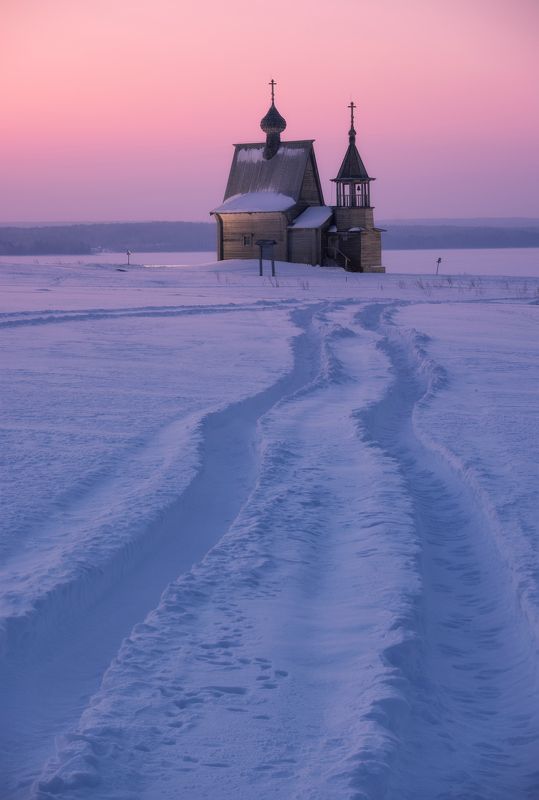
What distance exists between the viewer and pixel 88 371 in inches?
467

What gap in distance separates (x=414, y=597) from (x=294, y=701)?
1.20m

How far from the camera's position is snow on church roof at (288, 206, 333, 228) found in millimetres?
44928

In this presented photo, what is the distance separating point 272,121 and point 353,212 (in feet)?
21.0

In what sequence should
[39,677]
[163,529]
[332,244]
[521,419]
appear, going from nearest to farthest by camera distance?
[39,677] < [163,529] < [521,419] < [332,244]

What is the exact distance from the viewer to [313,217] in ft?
150

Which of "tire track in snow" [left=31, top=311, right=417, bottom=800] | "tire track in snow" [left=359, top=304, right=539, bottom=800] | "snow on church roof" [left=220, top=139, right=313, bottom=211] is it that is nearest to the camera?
"tire track in snow" [left=31, top=311, right=417, bottom=800]

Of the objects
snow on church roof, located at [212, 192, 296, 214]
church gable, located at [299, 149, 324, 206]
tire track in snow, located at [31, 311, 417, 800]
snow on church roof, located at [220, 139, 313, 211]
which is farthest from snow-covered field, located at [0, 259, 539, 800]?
church gable, located at [299, 149, 324, 206]

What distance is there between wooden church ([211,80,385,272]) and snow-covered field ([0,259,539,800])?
35170mm

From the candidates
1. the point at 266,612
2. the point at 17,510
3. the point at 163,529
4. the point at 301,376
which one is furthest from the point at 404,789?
the point at 301,376

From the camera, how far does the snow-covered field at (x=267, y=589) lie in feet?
10.8

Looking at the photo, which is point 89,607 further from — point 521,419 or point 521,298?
point 521,298

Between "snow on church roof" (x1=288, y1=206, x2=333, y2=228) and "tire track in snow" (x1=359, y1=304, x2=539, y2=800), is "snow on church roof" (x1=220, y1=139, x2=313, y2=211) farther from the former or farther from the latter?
"tire track in snow" (x1=359, y1=304, x2=539, y2=800)

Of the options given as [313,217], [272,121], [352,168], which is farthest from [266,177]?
[352,168]

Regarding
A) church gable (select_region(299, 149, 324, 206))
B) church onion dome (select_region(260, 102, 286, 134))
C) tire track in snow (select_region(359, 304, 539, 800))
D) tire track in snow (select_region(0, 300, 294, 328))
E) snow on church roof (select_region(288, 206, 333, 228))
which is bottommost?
tire track in snow (select_region(359, 304, 539, 800))
